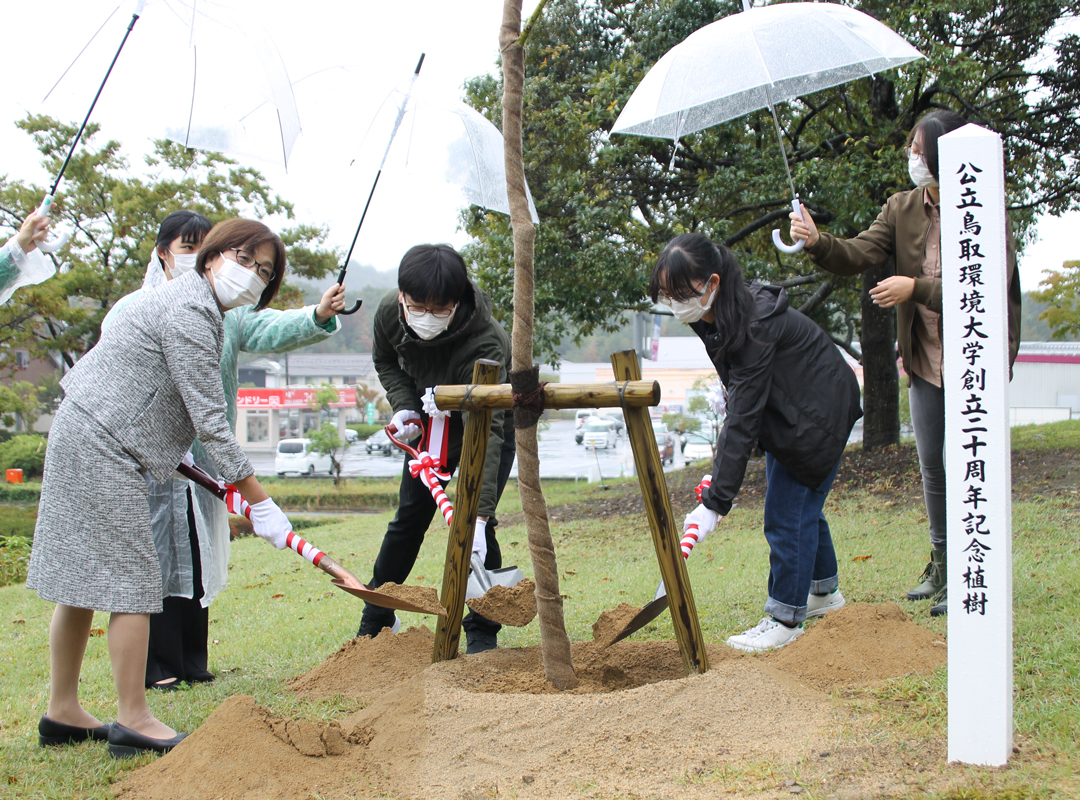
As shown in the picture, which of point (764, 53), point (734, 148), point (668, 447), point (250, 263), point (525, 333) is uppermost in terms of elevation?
point (734, 148)

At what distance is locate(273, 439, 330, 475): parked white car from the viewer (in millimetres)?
30411

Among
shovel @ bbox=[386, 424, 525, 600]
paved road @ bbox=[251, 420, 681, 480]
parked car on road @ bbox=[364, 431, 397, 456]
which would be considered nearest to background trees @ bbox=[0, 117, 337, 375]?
paved road @ bbox=[251, 420, 681, 480]

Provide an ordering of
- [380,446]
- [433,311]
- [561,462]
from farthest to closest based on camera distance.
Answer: [380,446]
[561,462]
[433,311]

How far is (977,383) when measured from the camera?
2094 millimetres

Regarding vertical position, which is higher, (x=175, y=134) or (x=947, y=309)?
(x=175, y=134)

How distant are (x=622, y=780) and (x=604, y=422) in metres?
38.7

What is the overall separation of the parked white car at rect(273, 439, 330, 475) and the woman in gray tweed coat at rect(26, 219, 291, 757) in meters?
27.9

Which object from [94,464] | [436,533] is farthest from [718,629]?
[436,533]

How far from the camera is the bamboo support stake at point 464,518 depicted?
2.90 meters

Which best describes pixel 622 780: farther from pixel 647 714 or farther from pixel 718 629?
pixel 718 629

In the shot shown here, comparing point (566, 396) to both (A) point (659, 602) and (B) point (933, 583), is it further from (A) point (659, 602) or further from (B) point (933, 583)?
(B) point (933, 583)

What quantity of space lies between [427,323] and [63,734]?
6.13ft

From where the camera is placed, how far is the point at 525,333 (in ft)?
9.15

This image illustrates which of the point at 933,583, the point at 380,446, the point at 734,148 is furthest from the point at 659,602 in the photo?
the point at 380,446
